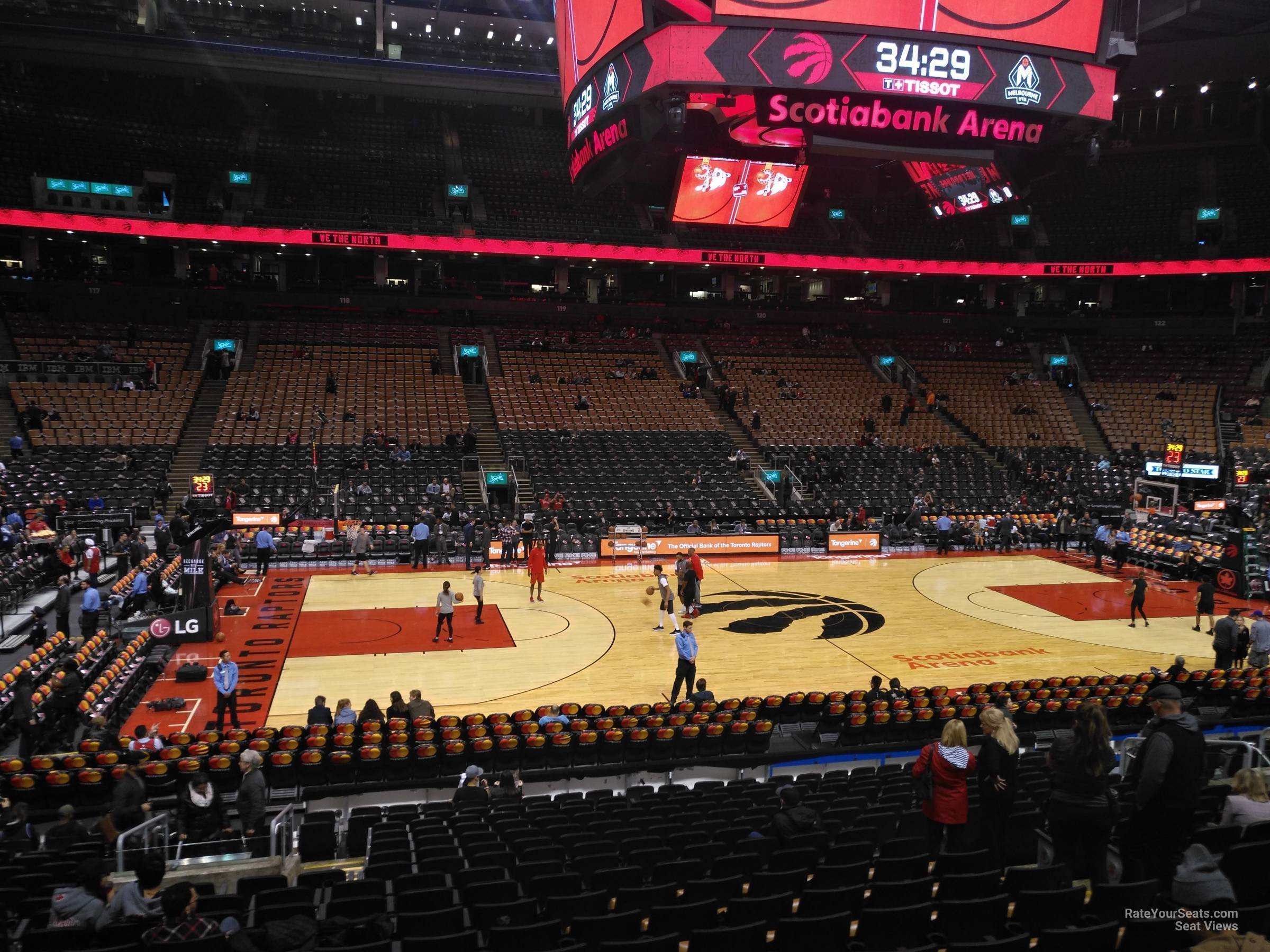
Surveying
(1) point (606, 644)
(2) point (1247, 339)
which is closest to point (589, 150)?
(1) point (606, 644)

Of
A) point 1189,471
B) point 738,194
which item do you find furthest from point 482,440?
point 1189,471

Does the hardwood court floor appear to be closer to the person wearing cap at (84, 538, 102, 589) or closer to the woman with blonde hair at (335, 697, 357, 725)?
the woman with blonde hair at (335, 697, 357, 725)

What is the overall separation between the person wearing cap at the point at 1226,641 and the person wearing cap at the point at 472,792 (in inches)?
507

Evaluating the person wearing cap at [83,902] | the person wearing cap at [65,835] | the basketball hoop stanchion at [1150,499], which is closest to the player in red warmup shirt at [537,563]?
the person wearing cap at [65,835]

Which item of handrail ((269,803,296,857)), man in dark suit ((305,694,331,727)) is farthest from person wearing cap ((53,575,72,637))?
handrail ((269,803,296,857))

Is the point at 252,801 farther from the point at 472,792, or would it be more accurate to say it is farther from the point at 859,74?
the point at 859,74

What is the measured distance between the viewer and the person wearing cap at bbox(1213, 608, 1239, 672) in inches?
593

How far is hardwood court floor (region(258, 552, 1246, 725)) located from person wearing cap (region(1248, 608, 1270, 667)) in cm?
154

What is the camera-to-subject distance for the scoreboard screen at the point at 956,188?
2495 centimetres

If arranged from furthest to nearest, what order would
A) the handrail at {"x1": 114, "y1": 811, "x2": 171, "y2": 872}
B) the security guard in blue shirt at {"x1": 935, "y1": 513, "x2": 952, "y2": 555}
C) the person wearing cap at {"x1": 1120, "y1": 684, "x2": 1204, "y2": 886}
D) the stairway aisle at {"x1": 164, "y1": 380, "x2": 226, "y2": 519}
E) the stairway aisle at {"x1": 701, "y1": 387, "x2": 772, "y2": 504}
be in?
the stairway aisle at {"x1": 701, "y1": 387, "x2": 772, "y2": 504} < the security guard in blue shirt at {"x1": 935, "y1": 513, "x2": 952, "y2": 555} < the stairway aisle at {"x1": 164, "y1": 380, "x2": 226, "y2": 519} < the handrail at {"x1": 114, "y1": 811, "x2": 171, "y2": 872} < the person wearing cap at {"x1": 1120, "y1": 684, "x2": 1204, "y2": 886}

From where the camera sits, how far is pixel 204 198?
125ft

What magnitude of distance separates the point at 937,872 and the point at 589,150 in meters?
15.3

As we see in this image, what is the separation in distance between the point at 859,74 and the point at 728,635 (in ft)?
36.2

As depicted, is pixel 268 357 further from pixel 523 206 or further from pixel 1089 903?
pixel 1089 903
